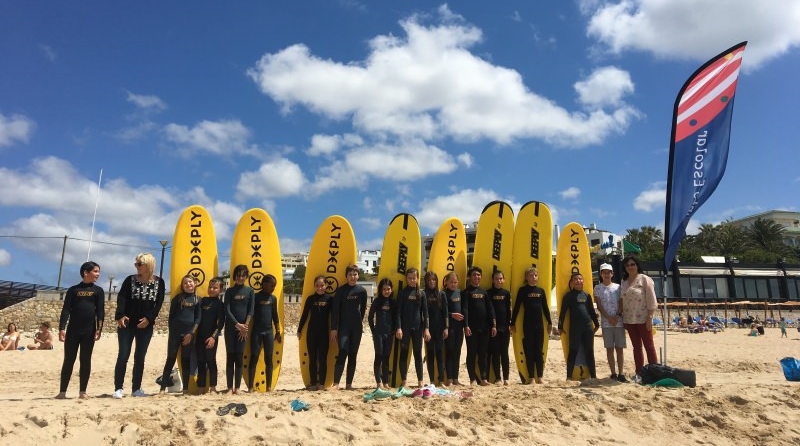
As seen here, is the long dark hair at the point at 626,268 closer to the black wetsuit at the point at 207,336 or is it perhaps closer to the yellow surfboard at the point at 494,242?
the yellow surfboard at the point at 494,242

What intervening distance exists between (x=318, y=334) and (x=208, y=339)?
109cm

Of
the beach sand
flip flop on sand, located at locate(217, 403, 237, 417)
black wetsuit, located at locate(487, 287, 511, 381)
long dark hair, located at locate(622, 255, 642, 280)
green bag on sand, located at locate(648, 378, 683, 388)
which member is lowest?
the beach sand

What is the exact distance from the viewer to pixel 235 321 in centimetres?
478

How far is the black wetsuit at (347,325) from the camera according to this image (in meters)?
5.05

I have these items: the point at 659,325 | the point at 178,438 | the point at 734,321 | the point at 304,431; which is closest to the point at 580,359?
the point at 304,431

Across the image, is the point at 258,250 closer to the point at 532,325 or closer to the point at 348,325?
the point at 348,325

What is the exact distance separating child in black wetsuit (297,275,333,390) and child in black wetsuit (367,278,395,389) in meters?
0.51

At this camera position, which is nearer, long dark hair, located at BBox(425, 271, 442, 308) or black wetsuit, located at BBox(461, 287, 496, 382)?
long dark hair, located at BBox(425, 271, 442, 308)

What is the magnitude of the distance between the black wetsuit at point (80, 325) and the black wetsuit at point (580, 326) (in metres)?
4.89

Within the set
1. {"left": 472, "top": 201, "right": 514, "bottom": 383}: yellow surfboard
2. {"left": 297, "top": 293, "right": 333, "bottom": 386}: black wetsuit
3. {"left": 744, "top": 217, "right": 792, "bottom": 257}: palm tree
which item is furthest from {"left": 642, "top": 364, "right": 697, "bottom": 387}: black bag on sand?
{"left": 744, "top": 217, "right": 792, "bottom": 257}: palm tree

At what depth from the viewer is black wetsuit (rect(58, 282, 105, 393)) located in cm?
434

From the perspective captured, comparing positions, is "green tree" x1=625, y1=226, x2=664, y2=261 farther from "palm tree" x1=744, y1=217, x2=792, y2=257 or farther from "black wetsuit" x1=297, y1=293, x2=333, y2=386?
"black wetsuit" x1=297, y1=293, x2=333, y2=386

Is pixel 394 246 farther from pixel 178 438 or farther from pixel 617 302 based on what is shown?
pixel 178 438

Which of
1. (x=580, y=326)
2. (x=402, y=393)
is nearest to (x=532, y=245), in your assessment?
(x=580, y=326)
